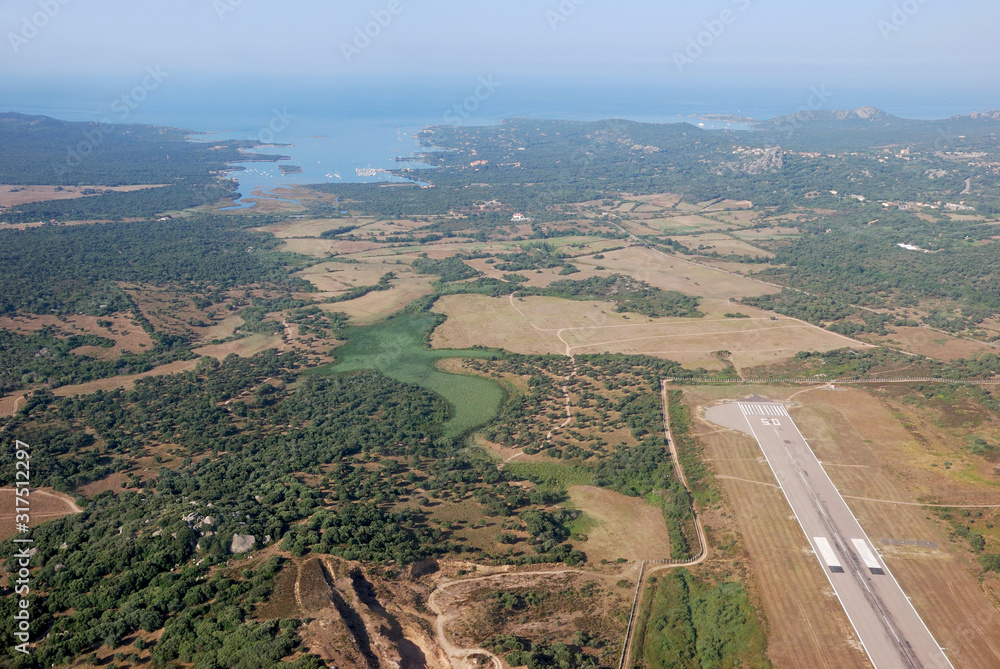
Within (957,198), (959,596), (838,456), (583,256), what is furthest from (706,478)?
(957,198)

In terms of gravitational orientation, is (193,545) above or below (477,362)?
above

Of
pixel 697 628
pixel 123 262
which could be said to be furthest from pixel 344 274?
pixel 697 628

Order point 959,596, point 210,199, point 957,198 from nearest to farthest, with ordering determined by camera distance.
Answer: point 959,596 < point 957,198 < point 210,199

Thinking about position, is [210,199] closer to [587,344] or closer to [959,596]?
[587,344]

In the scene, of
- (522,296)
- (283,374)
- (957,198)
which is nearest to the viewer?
(283,374)

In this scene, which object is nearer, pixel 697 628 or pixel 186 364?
pixel 697 628

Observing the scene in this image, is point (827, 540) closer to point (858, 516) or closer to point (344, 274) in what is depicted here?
point (858, 516)

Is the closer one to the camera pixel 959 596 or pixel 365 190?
pixel 959 596
